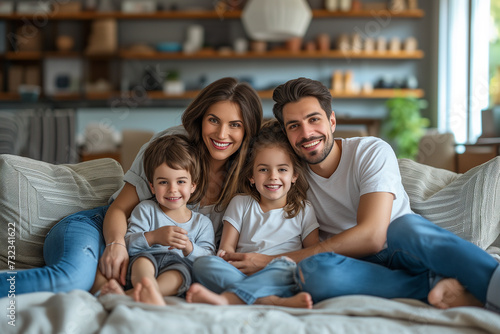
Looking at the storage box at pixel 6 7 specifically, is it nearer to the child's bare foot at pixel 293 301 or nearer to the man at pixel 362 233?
the man at pixel 362 233

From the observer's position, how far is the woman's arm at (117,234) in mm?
1578

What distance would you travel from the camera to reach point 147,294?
1346mm

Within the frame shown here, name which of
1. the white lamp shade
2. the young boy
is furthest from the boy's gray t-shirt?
the white lamp shade

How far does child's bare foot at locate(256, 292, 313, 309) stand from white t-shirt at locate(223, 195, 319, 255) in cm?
30

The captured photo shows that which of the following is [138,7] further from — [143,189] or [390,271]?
[390,271]

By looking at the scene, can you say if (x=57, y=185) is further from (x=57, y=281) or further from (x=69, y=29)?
(x=69, y=29)

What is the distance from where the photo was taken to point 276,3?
4512mm

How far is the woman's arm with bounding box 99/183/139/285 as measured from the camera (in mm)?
1578

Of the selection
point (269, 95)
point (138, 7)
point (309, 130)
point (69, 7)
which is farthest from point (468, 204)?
point (69, 7)

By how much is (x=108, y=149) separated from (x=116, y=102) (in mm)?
2451

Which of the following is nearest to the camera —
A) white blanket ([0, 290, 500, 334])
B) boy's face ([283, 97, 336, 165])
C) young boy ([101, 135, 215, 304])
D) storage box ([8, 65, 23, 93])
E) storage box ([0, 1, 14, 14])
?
white blanket ([0, 290, 500, 334])

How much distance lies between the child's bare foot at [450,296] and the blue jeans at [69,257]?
101 cm

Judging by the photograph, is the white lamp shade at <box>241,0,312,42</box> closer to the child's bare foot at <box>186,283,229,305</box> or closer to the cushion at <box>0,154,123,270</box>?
the cushion at <box>0,154,123,270</box>

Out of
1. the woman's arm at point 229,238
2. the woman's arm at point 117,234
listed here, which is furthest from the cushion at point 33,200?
the woman's arm at point 229,238
